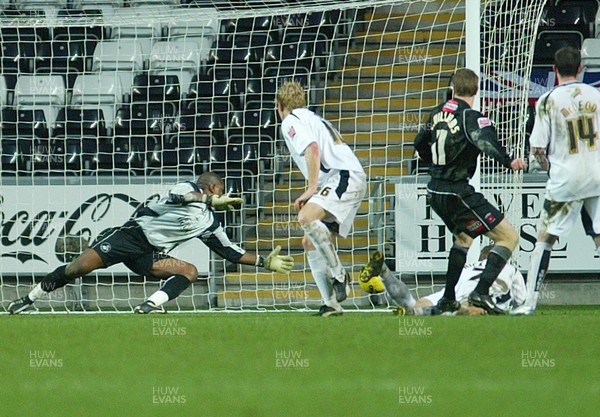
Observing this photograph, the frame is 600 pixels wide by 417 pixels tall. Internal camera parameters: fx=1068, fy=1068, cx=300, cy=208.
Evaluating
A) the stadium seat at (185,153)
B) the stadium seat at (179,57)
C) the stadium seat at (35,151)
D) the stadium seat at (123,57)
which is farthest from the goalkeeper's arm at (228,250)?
the stadium seat at (123,57)

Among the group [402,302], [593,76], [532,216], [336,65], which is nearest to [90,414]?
[402,302]

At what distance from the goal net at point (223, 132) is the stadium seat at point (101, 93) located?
29 millimetres

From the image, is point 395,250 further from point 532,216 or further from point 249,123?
point 249,123

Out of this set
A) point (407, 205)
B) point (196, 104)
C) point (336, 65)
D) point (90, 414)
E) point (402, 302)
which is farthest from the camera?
point (336, 65)

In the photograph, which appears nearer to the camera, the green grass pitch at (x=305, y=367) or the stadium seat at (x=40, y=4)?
the green grass pitch at (x=305, y=367)

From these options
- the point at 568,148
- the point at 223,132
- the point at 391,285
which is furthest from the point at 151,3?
the point at 568,148

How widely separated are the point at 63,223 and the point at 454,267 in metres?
4.97

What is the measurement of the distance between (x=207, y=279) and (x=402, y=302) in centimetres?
335

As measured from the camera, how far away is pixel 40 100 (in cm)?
1291

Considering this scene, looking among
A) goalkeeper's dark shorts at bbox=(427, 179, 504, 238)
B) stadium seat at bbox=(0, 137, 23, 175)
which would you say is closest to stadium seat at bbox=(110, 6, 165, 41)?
stadium seat at bbox=(0, 137, 23, 175)

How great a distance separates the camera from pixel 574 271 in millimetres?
11227

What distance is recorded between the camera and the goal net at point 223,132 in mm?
11023

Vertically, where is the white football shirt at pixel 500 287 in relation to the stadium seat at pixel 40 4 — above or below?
below
